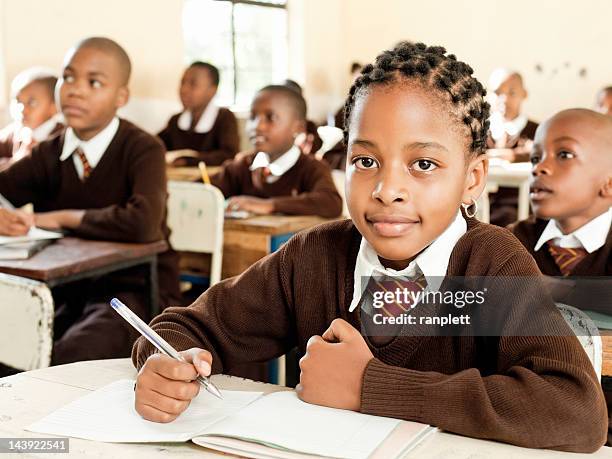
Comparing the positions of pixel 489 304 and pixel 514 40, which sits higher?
pixel 514 40

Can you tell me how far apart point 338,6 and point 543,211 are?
704 cm

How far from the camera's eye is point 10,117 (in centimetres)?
500

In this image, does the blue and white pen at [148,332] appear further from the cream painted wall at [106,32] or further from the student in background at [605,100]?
the student in background at [605,100]

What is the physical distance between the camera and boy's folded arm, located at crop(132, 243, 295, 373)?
1.18 metres

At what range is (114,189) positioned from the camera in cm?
264

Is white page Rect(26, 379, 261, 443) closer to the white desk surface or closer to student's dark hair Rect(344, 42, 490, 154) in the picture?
the white desk surface

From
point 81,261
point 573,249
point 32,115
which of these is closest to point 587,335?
point 573,249

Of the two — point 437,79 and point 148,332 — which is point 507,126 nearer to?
point 437,79

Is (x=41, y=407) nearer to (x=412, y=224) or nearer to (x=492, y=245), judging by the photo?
(x=412, y=224)

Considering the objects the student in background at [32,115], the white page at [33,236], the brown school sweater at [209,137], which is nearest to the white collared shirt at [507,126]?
the brown school sweater at [209,137]

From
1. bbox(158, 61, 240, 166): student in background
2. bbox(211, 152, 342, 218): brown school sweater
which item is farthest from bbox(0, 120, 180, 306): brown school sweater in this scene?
bbox(158, 61, 240, 166): student in background

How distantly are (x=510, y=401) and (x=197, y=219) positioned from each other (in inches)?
78.4

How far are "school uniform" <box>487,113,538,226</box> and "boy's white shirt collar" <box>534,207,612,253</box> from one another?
89.3 inches

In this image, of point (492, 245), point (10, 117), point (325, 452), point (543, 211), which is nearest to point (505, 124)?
point (10, 117)
